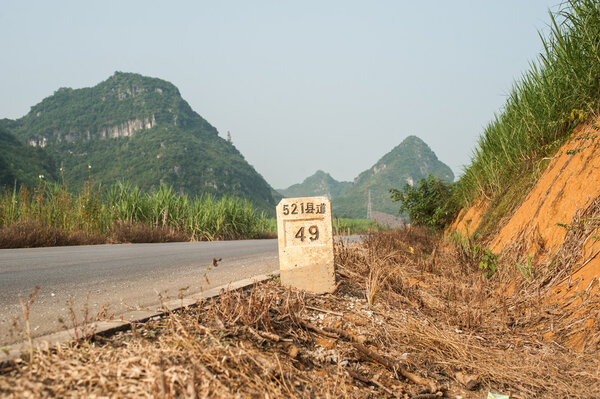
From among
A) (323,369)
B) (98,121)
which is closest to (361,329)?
(323,369)

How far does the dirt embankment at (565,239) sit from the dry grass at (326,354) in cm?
33

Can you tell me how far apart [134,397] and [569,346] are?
3436mm

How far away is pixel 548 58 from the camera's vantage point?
258 inches

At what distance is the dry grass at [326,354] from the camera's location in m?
1.95

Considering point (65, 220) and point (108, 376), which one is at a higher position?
point (65, 220)

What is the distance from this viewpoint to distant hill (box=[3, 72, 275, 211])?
9444cm

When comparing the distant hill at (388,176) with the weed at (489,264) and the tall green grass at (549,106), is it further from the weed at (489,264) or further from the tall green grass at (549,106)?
the weed at (489,264)

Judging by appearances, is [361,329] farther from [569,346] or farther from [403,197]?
[403,197]

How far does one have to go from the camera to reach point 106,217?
12.3m

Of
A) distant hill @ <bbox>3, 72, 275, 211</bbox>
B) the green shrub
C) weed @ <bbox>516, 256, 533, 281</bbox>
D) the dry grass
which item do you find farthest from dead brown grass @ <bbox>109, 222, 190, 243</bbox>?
distant hill @ <bbox>3, 72, 275, 211</bbox>

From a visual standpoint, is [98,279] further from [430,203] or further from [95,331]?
[430,203]

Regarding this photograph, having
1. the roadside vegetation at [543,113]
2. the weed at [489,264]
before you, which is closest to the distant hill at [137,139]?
the roadside vegetation at [543,113]

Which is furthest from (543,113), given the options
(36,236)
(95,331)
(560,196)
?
(36,236)

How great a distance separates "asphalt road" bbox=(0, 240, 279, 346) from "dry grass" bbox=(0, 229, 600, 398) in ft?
1.33
